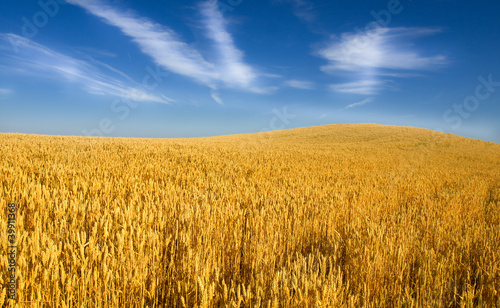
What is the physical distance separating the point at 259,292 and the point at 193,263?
1.91 ft

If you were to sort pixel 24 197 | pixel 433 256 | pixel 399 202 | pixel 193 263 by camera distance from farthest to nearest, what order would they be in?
1. pixel 399 202
2. pixel 24 197
3. pixel 433 256
4. pixel 193 263

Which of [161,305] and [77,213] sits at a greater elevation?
[77,213]

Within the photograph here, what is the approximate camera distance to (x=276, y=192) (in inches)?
173

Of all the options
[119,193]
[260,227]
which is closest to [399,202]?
[260,227]

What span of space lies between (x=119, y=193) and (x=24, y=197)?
3.49ft

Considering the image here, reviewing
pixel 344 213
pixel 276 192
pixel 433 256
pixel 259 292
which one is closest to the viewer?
pixel 259 292

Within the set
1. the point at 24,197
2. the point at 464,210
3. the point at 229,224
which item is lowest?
the point at 464,210

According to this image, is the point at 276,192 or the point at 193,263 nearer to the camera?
the point at 193,263

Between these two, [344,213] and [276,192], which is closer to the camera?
[344,213]

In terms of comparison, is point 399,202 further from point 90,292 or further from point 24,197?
point 24,197

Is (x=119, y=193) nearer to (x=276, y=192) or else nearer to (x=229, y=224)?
(x=229, y=224)

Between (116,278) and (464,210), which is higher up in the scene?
(116,278)

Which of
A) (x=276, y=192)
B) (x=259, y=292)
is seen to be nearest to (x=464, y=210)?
(x=276, y=192)

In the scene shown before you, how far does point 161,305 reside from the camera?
1530 mm
